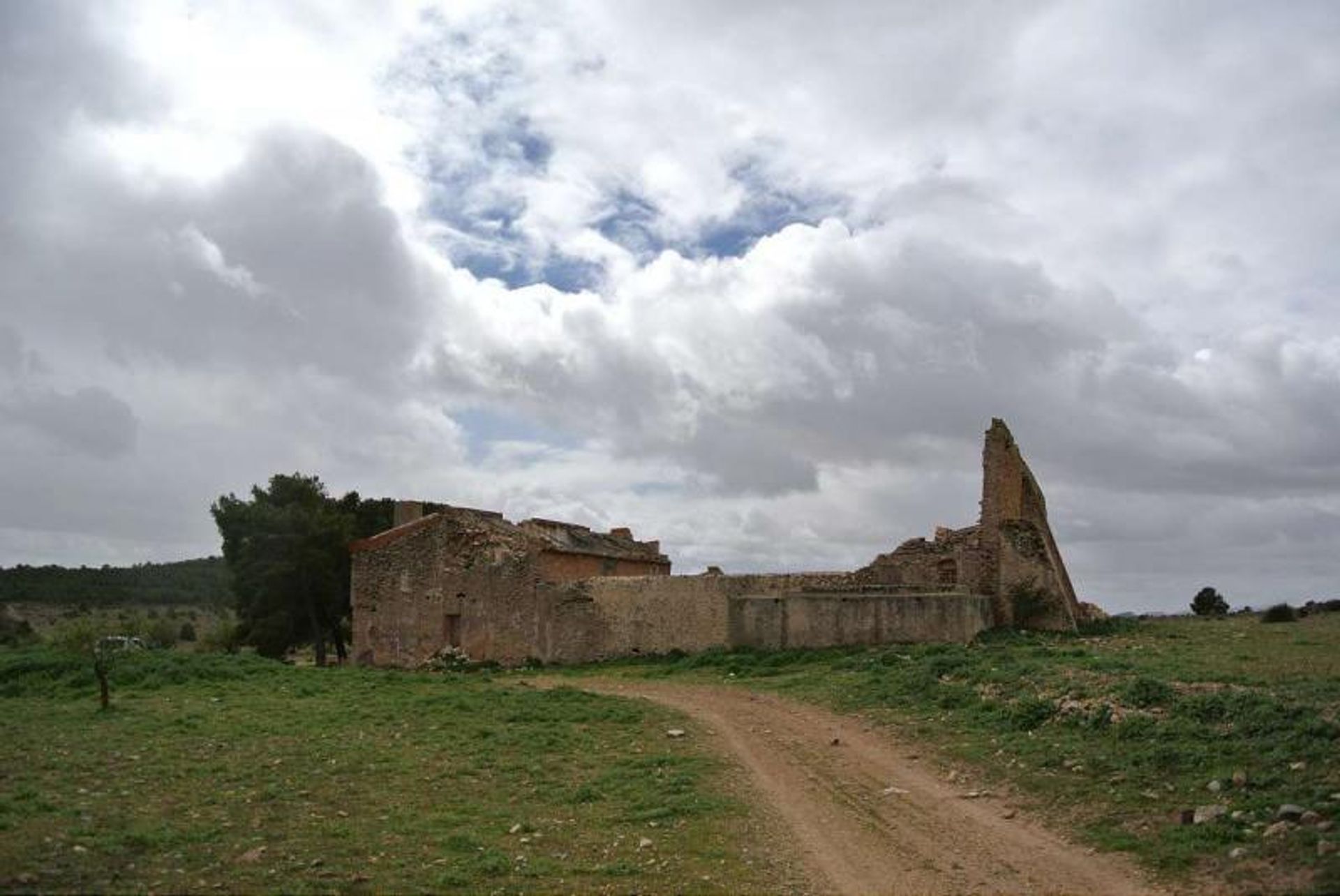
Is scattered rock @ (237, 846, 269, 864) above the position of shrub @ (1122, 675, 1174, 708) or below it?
below

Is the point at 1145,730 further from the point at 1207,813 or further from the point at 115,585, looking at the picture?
the point at 115,585

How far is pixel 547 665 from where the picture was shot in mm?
28359

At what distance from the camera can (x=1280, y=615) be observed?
3356 centimetres

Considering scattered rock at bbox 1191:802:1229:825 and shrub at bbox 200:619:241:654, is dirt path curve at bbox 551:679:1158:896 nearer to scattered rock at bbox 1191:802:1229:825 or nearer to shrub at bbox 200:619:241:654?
scattered rock at bbox 1191:802:1229:825

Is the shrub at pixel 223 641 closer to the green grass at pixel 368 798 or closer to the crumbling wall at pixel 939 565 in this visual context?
the green grass at pixel 368 798

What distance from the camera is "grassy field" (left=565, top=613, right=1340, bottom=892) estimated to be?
29.6 feet

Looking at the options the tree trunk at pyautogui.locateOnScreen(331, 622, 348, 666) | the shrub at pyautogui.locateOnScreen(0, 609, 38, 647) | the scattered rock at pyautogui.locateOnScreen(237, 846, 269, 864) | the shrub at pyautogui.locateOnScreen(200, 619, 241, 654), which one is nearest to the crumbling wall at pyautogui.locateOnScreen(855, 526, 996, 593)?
the scattered rock at pyautogui.locateOnScreen(237, 846, 269, 864)

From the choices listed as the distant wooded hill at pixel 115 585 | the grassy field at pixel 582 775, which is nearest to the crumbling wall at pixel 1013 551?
the grassy field at pixel 582 775

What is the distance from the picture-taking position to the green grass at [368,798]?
9.16 m

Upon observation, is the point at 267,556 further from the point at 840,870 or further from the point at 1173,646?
the point at 840,870

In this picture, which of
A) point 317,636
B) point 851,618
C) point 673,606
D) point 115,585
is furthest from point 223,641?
point 115,585

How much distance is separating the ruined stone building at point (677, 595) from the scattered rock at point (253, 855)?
16.0m

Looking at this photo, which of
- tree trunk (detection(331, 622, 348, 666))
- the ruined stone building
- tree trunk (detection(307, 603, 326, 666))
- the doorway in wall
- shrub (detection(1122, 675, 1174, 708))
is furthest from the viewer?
tree trunk (detection(331, 622, 348, 666))

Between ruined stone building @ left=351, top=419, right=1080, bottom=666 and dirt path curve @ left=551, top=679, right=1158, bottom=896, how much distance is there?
7.90 metres
